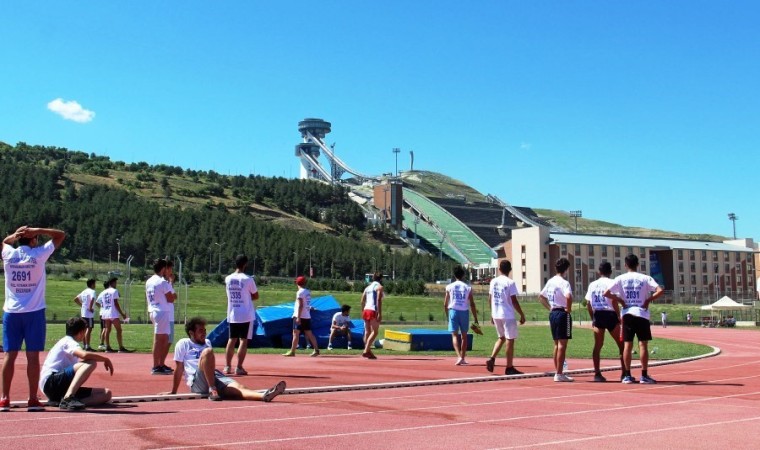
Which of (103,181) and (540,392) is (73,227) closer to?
A: (103,181)

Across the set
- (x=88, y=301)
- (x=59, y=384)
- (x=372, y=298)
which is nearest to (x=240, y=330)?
(x=59, y=384)

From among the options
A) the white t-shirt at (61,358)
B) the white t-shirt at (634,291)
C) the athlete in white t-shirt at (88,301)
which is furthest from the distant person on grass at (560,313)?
the athlete in white t-shirt at (88,301)

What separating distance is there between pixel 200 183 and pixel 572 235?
103676mm

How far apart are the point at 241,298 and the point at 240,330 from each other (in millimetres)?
559

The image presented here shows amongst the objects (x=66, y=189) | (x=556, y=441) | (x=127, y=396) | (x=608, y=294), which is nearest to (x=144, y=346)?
(x=127, y=396)

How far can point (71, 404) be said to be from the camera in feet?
28.0

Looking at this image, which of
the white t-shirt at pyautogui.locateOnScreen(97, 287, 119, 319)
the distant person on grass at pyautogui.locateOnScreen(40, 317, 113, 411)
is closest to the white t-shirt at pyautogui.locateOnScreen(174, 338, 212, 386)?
the distant person on grass at pyautogui.locateOnScreen(40, 317, 113, 411)

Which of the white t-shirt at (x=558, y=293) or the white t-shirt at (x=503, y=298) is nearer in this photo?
the white t-shirt at (x=558, y=293)

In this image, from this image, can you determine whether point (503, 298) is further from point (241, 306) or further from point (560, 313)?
point (241, 306)

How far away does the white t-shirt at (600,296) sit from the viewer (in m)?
13.0

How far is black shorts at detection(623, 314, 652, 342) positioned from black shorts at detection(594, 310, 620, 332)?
39 centimetres

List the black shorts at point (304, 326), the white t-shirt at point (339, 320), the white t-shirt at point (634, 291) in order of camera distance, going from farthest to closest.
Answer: the white t-shirt at point (339, 320) < the black shorts at point (304, 326) < the white t-shirt at point (634, 291)

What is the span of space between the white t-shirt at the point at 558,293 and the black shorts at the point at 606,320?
728mm

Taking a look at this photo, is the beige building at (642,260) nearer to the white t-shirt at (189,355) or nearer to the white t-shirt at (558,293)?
the white t-shirt at (558,293)
